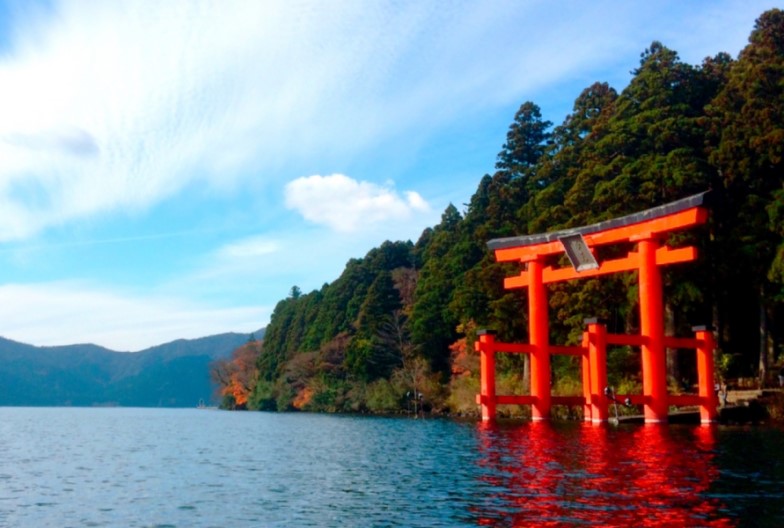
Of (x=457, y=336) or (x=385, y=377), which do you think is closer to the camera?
(x=457, y=336)

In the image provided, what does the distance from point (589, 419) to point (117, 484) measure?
63.0ft

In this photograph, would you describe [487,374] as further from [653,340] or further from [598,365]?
[653,340]

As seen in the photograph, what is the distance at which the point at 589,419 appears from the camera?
29297mm

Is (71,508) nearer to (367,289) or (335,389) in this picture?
(335,389)

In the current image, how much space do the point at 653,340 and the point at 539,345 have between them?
555 centimetres

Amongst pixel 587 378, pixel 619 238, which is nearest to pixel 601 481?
pixel 619 238

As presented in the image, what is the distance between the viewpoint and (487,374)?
3106cm

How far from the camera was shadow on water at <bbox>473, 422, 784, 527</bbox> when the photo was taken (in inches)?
384

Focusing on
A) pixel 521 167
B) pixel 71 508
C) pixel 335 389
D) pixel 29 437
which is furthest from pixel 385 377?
pixel 71 508

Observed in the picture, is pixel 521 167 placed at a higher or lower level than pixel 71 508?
higher

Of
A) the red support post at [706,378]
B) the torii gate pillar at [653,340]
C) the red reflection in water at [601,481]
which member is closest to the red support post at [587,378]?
the torii gate pillar at [653,340]

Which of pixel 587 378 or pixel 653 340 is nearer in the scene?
pixel 653 340

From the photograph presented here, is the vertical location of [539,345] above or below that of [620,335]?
below

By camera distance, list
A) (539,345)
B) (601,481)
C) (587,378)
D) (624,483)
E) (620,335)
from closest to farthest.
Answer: (624,483) < (601,481) < (620,335) < (587,378) < (539,345)
